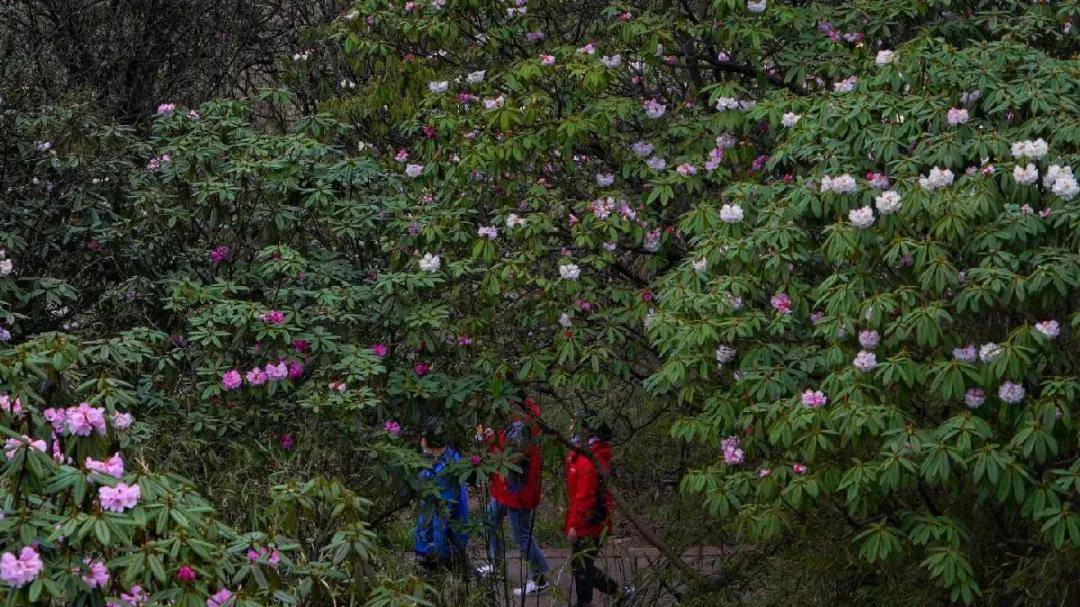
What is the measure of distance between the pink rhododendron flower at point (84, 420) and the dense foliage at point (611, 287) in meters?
0.01

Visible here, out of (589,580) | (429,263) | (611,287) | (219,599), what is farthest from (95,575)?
(589,580)

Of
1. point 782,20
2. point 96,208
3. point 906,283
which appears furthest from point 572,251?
point 96,208

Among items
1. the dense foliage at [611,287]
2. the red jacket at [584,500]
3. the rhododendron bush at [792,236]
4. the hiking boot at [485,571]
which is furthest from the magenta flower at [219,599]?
the red jacket at [584,500]

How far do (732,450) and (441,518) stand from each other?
5.64 feet

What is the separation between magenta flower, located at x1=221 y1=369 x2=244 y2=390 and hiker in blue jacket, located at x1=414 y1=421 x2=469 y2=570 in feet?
3.01

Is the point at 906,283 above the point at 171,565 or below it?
below

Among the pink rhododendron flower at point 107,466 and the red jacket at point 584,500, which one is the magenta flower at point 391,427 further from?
the pink rhododendron flower at point 107,466

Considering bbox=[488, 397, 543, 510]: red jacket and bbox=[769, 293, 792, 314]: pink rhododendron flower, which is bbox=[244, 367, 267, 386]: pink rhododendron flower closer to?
bbox=[488, 397, 543, 510]: red jacket

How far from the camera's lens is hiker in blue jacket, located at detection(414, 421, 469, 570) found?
6383 millimetres

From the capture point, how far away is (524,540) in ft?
24.3

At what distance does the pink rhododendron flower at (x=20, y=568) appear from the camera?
291 centimetres

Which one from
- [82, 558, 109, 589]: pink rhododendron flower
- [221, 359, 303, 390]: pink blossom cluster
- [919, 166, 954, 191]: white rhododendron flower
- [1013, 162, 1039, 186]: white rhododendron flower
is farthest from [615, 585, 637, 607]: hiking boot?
[82, 558, 109, 589]: pink rhododendron flower

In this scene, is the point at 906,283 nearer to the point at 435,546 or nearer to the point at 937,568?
A: the point at 937,568

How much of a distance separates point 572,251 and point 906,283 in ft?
6.70
